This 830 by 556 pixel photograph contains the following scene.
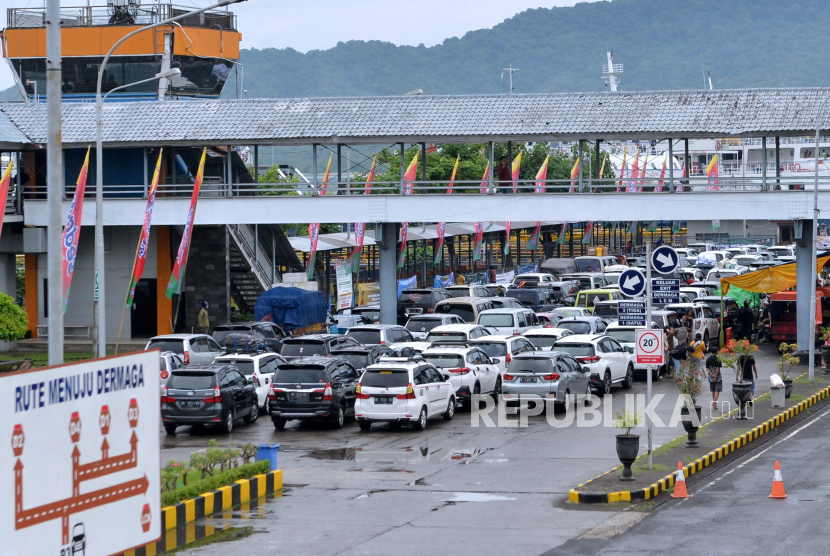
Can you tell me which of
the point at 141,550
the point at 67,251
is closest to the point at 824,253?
the point at 67,251

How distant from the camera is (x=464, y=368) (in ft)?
91.8

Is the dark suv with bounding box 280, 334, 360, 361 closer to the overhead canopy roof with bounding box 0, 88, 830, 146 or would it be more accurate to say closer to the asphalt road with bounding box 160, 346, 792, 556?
the asphalt road with bounding box 160, 346, 792, 556

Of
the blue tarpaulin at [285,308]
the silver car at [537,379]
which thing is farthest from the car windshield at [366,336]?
the silver car at [537,379]

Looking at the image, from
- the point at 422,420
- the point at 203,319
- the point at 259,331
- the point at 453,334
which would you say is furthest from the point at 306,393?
the point at 203,319

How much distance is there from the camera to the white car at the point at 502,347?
30.2 metres

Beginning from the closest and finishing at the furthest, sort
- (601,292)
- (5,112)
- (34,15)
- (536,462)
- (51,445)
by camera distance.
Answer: (51,445) → (536,462) → (5,112) → (601,292) → (34,15)

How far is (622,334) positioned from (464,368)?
820cm

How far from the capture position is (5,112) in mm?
41062

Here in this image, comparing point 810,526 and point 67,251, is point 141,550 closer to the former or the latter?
point 810,526

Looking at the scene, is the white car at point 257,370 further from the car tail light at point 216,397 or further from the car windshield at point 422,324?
the car windshield at point 422,324

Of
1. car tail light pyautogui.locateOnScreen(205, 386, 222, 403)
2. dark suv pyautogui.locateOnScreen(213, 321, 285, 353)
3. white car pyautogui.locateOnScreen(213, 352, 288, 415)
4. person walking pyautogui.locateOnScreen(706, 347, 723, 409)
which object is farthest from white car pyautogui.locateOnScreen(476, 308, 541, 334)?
car tail light pyautogui.locateOnScreen(205, 386, 222, 403)

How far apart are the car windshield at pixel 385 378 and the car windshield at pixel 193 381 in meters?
3.25

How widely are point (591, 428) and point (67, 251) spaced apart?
52.1 ft

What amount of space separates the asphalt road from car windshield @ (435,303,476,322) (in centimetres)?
1234
